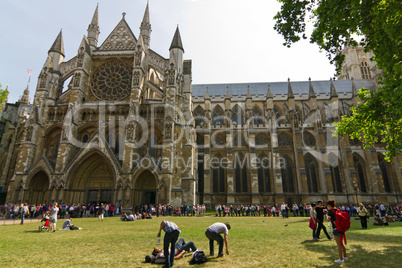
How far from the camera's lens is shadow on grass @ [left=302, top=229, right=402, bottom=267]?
537cm

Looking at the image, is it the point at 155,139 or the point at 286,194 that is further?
the point at 286,194

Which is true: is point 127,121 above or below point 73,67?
below

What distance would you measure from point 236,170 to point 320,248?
2536cm

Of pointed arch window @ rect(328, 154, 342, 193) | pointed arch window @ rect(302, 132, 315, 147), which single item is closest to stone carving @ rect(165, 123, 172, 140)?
pointed arch window @ rect(302, 132, 315, 147)

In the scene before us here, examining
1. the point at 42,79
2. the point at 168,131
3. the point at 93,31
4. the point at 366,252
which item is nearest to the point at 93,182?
the point at 168,131

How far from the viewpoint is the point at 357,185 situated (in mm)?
28750

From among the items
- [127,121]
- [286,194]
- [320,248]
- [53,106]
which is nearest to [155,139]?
[127,121]

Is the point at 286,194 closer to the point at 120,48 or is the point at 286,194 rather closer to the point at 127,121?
the point at 127,121

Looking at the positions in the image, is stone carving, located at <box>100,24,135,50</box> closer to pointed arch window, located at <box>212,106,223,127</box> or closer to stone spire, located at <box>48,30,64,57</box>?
stone spire, located at <box>48,30,64,57</box>

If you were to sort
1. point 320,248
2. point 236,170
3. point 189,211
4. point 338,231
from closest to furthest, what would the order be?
point 338,231
point 320,248
point 189,211
point 236,170

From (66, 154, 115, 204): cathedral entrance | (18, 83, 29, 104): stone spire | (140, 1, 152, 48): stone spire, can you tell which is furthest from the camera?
(18, 83, 29, 104): stone spire

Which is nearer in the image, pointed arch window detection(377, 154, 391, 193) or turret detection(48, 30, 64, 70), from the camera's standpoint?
turret detection(48, 30, 64, 70)

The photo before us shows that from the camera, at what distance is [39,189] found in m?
24.1

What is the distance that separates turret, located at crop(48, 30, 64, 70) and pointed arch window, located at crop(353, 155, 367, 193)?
135 feet
